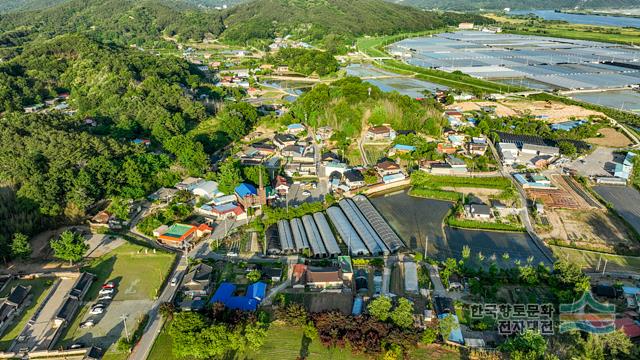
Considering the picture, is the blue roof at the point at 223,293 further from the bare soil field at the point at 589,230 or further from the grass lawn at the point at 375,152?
the grass lawn at the point at 375,152

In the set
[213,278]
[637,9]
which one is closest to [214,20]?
[213,278]

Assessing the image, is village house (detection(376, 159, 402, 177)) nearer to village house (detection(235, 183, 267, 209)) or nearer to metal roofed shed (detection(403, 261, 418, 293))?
village house (detection(235, 183, 267, 209))

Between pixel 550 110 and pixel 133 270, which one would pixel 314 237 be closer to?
pixel 133 270

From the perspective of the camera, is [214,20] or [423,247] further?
[214,20]

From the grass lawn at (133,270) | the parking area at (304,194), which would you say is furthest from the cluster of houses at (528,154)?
the grass lawn at (133,270)

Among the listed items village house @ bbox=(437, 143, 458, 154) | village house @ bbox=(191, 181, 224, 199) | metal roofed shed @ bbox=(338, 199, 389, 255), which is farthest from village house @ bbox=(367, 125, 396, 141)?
village house @ bbox=(191, 181, 224, 199)

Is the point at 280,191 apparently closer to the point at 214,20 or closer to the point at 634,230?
the point at 634,230

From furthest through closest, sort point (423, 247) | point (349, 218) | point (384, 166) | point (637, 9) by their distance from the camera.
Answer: point (637, 9) → point (384, 166) → point (349, 218) → point (423, 247)
